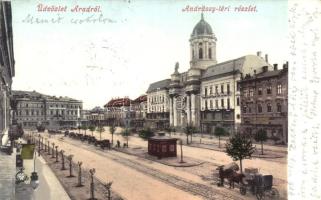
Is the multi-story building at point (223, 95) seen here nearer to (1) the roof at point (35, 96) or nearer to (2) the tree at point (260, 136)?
(2) the tree at point (260, 136)

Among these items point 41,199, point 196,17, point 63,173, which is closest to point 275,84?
point 196,17

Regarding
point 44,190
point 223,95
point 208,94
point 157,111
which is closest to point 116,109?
point 157,111

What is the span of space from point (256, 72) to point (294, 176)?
13.0m

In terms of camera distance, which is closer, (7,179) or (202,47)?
(7,179)

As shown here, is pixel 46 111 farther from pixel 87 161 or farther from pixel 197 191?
pixel 197 191

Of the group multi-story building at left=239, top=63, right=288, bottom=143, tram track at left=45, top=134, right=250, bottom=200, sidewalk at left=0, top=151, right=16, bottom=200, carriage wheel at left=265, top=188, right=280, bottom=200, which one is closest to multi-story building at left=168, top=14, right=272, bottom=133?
multi-story building at left=239, top=63, right=288, bottom=143

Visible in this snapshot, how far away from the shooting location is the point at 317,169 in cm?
1195

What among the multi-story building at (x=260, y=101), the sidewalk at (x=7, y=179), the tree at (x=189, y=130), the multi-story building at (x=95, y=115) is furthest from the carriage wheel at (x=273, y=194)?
the tree at (x=189, y=130)

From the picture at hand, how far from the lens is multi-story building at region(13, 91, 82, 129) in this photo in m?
15.0

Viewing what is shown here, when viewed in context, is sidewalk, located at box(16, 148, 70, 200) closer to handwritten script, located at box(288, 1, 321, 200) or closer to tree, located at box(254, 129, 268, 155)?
handwritten script, located at box(288, 1, 321, 200)

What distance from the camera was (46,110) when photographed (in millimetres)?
17250

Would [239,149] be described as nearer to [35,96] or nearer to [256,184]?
[256,184]

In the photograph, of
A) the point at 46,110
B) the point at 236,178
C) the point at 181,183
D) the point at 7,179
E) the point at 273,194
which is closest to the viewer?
the point at 7,179

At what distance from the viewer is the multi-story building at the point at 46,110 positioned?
15023 mm
